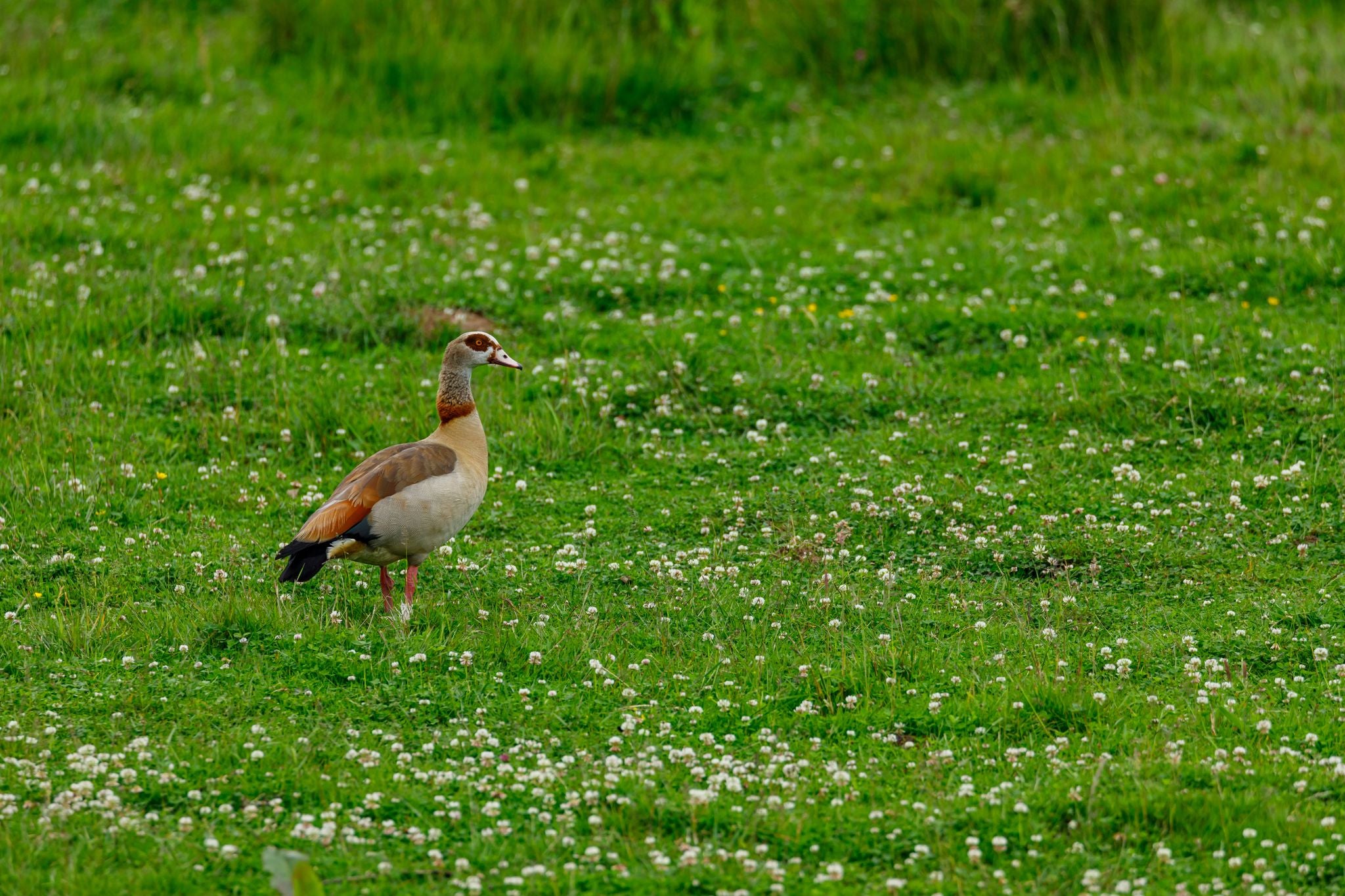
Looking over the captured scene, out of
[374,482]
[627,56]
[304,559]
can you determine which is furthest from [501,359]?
[627,56]

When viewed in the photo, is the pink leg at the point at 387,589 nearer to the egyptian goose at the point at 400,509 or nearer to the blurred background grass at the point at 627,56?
the egyptian goose at the point at 400,509

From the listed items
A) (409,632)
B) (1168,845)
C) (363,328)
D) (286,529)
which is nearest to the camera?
(1168,845)

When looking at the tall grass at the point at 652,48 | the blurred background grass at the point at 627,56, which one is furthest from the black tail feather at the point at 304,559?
the tall grass at the point at 652,48

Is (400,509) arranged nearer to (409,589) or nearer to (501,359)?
(409,589)

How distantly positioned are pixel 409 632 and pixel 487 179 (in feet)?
31.0

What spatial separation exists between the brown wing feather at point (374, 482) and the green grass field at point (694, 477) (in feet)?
1.83

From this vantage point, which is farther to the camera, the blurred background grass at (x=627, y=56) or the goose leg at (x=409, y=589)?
the blurred background grass at (x=627, y=56)

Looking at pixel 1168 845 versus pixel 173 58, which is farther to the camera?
pixel 173 58

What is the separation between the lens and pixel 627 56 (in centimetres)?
1898

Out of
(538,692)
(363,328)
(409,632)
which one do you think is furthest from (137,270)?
(538,692)

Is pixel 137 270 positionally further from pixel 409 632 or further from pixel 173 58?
pixel 409 632

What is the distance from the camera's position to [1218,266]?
47.1 ft

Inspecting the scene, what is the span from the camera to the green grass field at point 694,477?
260 inches

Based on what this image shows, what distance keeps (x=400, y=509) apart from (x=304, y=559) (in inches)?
24.0
